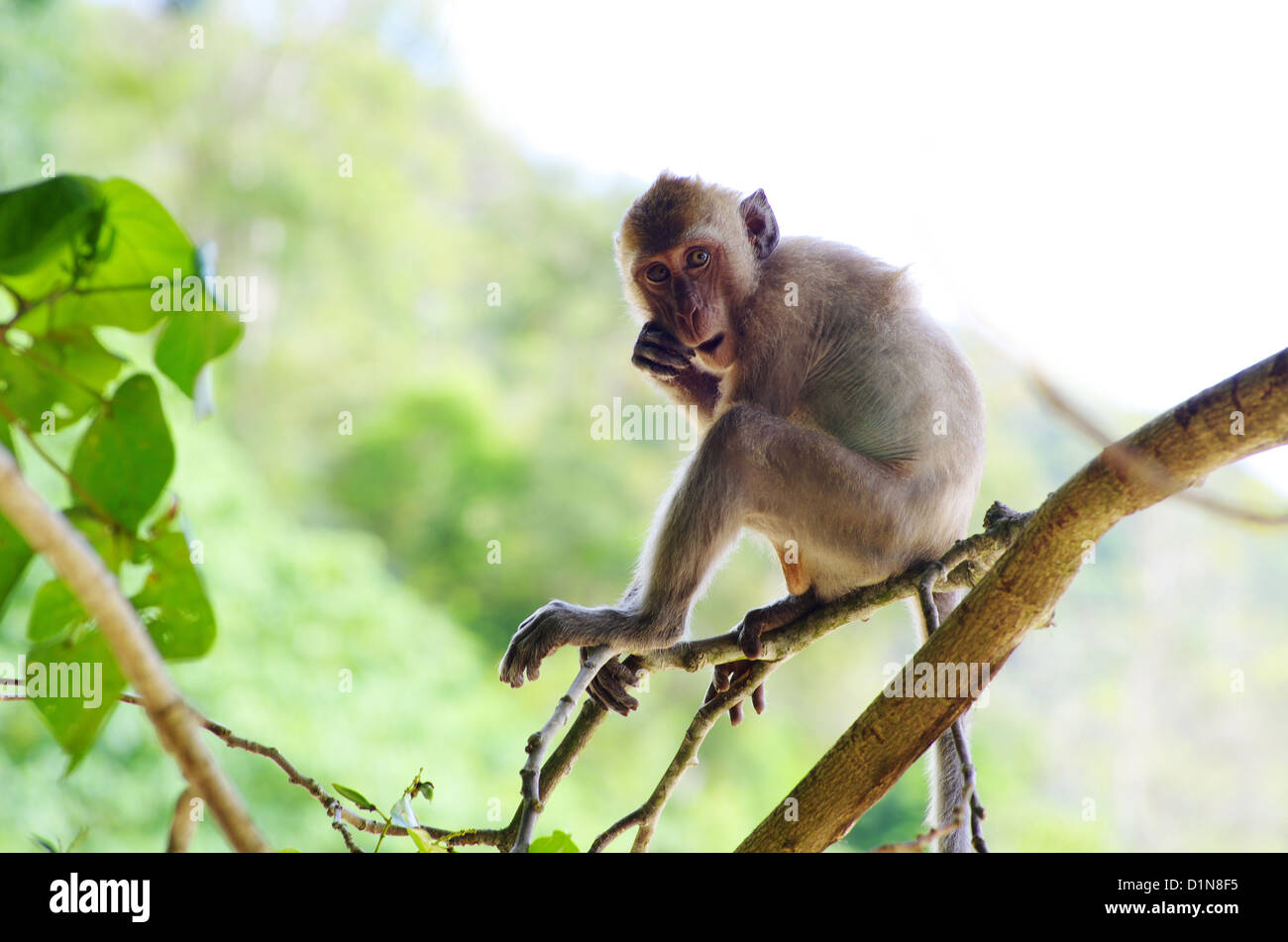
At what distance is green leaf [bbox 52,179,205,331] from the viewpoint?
4.42 feet

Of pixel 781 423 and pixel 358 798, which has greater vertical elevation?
pixel 781 423

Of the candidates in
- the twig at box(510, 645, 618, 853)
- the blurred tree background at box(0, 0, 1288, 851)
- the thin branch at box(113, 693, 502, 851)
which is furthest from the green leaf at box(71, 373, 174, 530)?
the blurred tree background at box(0, 0, 1288, 851)

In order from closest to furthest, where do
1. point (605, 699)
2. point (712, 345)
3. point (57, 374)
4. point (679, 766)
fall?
A: point (57, 374), point (679, 766), point (605, 699), point (712, 345)

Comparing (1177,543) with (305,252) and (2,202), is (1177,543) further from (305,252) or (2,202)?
(2,202)

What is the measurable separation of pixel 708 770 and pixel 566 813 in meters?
3.65

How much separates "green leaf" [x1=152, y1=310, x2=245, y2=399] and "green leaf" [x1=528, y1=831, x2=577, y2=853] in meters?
0.69

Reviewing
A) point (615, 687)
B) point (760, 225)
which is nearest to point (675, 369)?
point (760, 225)

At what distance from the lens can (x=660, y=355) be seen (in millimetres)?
2770

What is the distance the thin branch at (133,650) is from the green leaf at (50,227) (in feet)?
2.26

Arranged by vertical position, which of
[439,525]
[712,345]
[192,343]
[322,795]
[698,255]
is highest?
[439,525]

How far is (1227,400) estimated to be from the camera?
3.71 ft

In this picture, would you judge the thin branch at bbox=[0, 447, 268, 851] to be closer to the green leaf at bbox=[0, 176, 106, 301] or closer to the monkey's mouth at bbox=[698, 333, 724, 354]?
the green leaf at bbox=[0, 176, 106, 301]

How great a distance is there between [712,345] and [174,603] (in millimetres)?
1847

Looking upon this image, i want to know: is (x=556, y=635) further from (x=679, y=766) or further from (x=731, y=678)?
(x=679, y=766)
